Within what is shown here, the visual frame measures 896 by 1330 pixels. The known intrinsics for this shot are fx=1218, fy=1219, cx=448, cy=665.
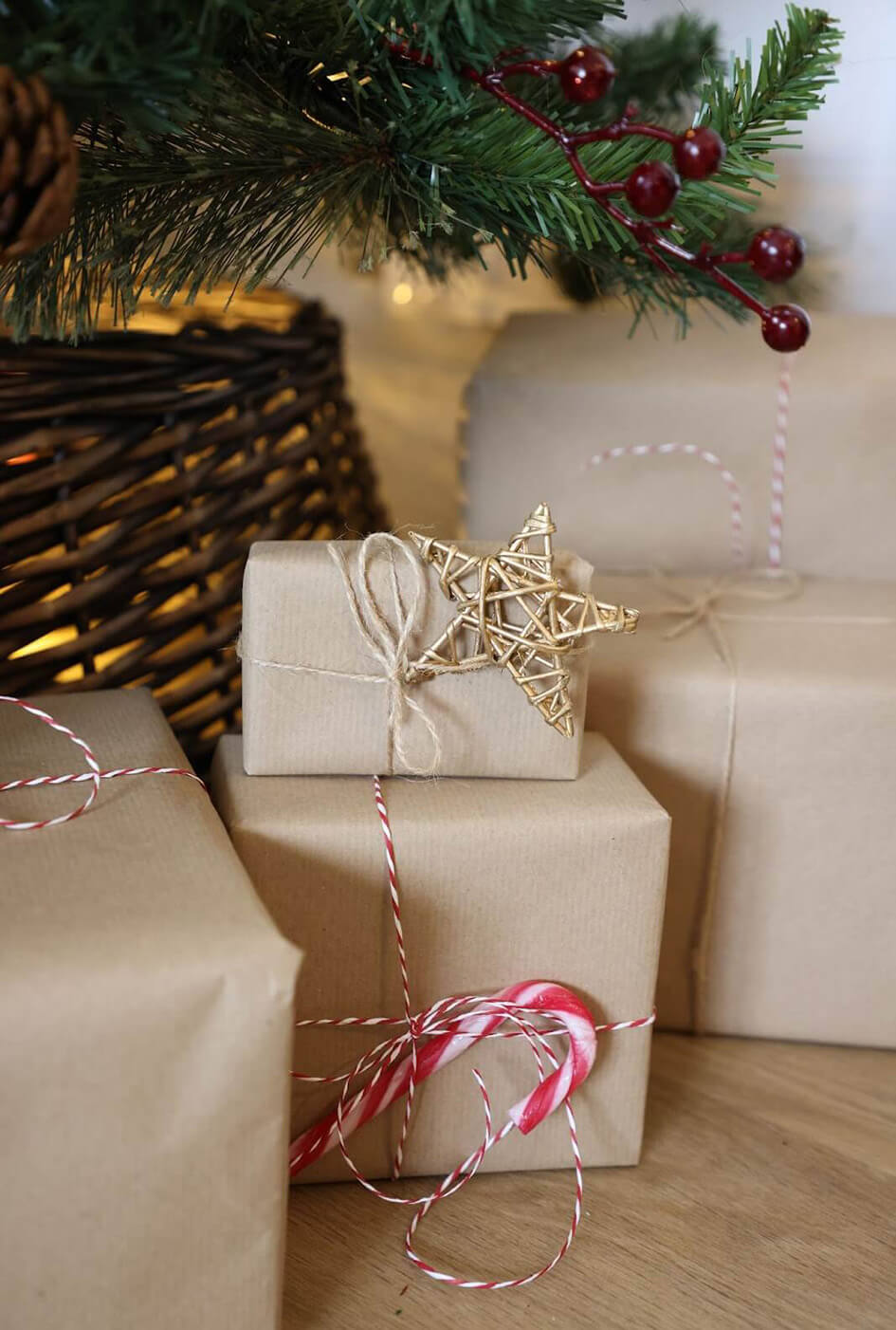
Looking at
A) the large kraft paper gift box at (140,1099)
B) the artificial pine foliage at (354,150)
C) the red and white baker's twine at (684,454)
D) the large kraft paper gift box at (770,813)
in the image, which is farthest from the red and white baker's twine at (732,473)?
the large kraft paper gift box at (140,1099)

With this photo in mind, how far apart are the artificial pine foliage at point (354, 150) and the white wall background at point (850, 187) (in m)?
0.38

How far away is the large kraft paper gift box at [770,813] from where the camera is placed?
631 millimetres

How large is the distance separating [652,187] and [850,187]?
0.55 m

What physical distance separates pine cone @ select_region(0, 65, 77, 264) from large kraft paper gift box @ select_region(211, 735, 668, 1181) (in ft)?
0.83

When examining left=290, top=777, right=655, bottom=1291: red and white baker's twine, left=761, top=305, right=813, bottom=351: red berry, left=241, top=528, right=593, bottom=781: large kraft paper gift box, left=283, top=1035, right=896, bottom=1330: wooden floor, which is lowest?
left=283, top=1035, right=896, bottom=1330: wooden floor

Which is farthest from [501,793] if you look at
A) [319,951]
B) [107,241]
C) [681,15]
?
[681,15]

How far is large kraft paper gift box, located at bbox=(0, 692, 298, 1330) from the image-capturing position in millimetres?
399

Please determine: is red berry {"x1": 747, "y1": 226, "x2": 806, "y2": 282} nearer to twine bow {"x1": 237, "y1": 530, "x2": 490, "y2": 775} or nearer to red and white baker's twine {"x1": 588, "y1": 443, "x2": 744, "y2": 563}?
twine bow {"x1": 237, "y1": 530, "x2": 490, "y2": 775}

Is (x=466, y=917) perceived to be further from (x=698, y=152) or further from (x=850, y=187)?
(x=850, y=187)

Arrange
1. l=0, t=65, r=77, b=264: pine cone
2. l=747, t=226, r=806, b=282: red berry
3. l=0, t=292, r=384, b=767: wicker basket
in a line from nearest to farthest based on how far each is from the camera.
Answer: l=0, t=65, r=77, b=264: pine cone, l=747, t=226, r=806, b=282: red berry, l=0, t=292, r=384, b=767: wicker basket

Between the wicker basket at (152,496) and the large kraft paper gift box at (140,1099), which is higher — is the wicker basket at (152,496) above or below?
above

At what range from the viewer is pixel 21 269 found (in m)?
0.53

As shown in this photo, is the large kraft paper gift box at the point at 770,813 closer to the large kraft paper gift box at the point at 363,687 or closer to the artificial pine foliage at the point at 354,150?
the large kraft paper gift box at the point at 363,687

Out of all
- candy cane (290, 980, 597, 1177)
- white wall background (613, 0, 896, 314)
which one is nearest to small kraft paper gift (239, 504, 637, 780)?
candy cane (290, 980, 597, 1177)
